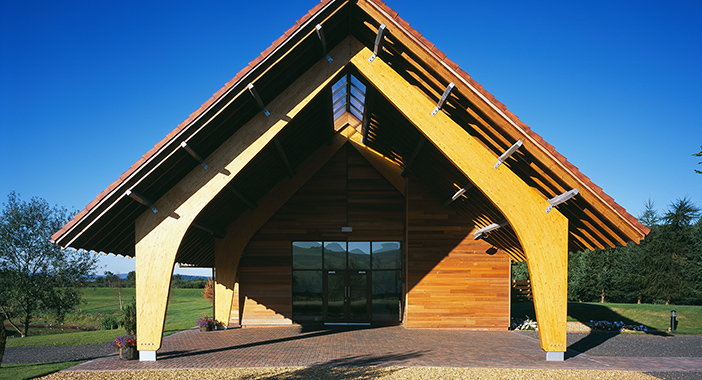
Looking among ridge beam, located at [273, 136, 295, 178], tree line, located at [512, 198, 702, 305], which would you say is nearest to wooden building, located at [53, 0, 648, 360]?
ridge beam, located at [273, 136, 295, 178]

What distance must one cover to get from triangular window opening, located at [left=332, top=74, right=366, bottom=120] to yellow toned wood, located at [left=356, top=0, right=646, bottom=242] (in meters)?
3.85

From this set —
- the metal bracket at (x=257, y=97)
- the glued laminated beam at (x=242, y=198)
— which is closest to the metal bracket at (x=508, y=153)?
the metal bracket at (x=257, y=97)

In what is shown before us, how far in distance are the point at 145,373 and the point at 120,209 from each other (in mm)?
3400

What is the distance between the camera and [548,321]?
975 cm

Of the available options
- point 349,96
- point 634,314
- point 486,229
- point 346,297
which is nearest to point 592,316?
point 634,314

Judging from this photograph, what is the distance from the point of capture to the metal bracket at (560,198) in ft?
29.9

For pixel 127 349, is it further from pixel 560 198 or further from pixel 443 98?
pixel 560 198

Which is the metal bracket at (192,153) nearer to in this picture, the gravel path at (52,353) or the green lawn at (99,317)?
the gravel path at (52,353)

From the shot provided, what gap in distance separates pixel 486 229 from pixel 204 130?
8.94 metres

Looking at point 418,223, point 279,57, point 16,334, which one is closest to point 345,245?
point 418,223

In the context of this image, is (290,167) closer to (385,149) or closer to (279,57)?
(385,149)

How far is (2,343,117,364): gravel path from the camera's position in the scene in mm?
11052

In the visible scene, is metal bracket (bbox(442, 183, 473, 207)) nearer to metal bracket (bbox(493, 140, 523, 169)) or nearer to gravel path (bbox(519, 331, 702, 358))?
metal bracket (bbox(493, 140, 523, 169))

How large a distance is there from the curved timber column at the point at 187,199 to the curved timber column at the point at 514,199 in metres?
1.41
